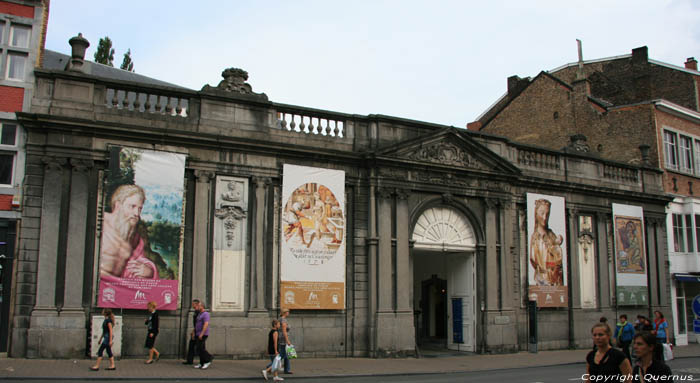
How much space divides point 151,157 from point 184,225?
2046 millimetres

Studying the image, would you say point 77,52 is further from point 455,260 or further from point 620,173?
point 620,173

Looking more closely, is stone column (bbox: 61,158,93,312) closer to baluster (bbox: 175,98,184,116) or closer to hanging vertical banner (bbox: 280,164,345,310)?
baluster (bbox: 175,98,184,116)

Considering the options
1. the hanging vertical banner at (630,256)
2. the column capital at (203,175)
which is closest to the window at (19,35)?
the column capital at (203,175)

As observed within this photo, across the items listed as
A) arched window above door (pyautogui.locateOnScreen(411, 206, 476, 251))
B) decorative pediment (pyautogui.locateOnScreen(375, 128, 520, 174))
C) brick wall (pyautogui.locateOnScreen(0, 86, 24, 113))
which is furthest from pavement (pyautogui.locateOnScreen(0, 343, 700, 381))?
decorative pediment (pyautogui.locateOnScreen(375, 128, 520, 174))

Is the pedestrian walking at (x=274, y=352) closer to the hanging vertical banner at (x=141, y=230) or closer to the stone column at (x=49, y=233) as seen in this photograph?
the hanging vertical banner at (x=141, y=230)

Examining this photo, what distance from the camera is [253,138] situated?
60.3 ft

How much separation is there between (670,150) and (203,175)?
23.0 metres

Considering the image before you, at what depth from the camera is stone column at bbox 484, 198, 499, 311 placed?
71.6 ft

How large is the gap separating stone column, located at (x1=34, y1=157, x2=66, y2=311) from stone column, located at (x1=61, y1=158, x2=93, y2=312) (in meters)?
0.28

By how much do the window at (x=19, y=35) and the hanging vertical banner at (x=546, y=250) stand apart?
56.2 ft

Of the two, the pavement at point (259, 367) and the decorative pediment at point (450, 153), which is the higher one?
the decorative pediment at point (450, 153)

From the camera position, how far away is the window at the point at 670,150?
29875 millimetres

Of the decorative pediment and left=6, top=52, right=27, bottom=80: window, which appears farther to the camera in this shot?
the decorative pediment

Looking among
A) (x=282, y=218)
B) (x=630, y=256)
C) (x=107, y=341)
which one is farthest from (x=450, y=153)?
(x=107, y=341)
